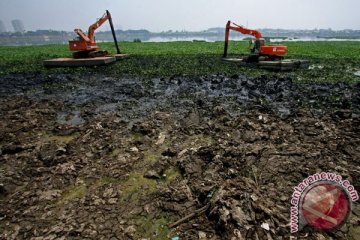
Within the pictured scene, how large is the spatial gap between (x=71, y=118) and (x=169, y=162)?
17.4ft

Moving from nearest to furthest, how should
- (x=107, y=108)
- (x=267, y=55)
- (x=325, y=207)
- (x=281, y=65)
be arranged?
(x=325, y=207)
(x=107, y=108)
(x=281, y=65)
(x=267, y=55)

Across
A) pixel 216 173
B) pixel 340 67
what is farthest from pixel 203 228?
pixel 340 67

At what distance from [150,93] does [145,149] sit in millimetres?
A: 5761

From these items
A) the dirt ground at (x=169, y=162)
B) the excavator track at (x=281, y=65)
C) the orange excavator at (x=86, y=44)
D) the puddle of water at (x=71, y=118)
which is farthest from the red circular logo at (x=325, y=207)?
the orange excavator at (x=86, y=44)

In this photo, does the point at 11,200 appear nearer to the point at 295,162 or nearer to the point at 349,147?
the point at 295,162

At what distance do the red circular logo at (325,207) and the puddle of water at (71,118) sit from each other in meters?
7.79

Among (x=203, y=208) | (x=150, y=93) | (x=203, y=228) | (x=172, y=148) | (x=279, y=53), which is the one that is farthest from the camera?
(x=279, y=53)

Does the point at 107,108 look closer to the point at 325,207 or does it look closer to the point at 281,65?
the point at 325,207

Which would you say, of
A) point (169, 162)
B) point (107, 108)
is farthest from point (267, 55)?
point (169, 162)

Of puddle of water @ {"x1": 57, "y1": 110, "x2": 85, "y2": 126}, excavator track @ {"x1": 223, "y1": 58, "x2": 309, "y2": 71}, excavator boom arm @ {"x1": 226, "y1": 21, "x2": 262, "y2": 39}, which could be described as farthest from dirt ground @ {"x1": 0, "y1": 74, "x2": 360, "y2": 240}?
excavator boom arm @ {"x1": 226, "y1": 21, "x2": 262, "y2": 39}

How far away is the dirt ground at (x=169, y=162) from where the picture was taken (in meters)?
3.97

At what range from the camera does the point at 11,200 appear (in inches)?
183

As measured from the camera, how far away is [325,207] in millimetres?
4000

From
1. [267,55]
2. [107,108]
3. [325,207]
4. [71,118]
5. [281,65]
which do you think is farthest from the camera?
[267,55]
